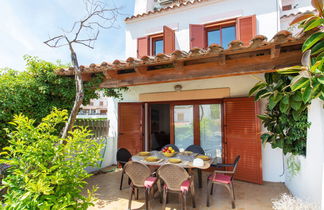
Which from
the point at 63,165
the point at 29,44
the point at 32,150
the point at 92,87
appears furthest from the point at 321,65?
the point at 29,44

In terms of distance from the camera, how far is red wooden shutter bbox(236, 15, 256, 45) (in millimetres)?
5886

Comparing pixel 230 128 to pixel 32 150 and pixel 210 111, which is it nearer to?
pixel 210 111

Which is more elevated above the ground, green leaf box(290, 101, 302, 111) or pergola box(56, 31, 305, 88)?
pergola box(56, 31, 305, 88)

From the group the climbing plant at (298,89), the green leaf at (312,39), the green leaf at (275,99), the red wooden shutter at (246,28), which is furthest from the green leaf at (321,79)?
the red wooden shutter at (246,28)

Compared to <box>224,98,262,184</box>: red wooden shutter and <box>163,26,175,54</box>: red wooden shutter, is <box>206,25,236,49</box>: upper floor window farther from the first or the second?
<box>224,98,262,184</box>: red wooden shutter

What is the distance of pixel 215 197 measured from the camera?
4621mm

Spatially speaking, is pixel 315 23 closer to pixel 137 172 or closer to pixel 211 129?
pixel 137 172

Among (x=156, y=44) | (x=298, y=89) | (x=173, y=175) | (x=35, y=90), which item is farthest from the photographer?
(x=156, y=44)

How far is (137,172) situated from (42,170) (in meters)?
2.02

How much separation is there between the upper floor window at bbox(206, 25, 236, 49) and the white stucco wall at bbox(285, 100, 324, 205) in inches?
155

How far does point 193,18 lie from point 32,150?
6.88m

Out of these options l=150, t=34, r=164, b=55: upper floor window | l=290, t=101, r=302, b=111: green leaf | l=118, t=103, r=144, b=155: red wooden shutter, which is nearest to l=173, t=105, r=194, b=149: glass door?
l=118, t=103, r=144, b=155: red wooden shutter

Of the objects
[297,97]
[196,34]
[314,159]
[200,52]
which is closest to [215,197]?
[314,159]

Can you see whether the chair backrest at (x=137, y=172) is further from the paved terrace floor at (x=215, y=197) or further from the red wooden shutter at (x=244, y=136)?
the red wooden shutter at (x=244, y=136)
